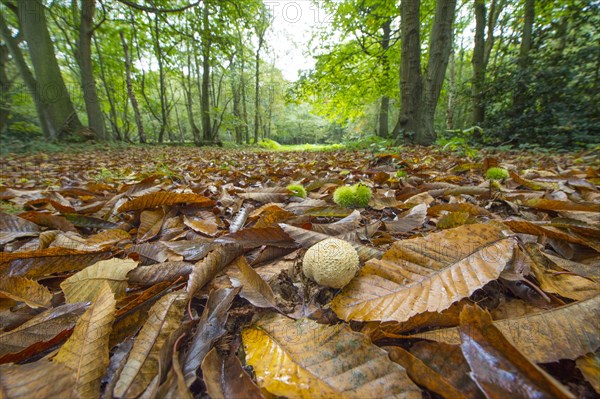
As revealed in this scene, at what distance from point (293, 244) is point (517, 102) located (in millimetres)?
9068

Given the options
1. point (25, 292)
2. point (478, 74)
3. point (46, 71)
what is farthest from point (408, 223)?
point (46, 71)

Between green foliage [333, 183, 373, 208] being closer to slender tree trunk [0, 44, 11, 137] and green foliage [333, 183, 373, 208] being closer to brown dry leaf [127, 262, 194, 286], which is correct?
brown dry leaf [127, 262, 194, 286]

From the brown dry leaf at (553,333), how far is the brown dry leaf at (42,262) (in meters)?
1.23

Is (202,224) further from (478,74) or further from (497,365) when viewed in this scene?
(478,74)

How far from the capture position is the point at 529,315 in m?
0.67

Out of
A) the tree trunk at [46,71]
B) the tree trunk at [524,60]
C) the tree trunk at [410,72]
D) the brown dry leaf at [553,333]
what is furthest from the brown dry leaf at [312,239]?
the tree trunk at [46,71]

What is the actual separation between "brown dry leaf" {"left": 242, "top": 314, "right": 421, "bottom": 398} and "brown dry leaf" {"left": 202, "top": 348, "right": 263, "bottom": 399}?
0.03 metres

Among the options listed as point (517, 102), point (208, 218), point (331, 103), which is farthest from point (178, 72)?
point (208, 218)

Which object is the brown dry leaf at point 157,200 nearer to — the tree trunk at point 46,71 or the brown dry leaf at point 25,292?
the brown dry leaf at point 25,292

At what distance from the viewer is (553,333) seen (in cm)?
61

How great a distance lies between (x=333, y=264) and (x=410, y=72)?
8.20 m

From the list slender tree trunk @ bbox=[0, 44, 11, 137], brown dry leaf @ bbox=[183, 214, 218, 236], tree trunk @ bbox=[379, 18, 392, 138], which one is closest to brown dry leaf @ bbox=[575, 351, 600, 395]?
brown dry leaf @ bbox=[183, 214, 218, 236]

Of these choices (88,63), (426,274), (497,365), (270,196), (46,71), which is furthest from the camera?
(88,63)

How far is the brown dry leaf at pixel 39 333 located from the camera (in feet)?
2.13
